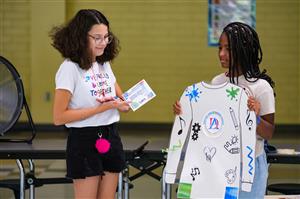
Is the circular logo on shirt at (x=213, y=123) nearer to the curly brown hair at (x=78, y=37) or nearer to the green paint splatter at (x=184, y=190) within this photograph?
the green paint splatter at (x=184, y=190)

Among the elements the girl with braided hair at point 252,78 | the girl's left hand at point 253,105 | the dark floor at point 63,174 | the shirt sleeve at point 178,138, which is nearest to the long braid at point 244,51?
the girl with braided hair at point 252,78

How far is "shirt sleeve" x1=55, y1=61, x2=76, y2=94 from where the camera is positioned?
2.43 m

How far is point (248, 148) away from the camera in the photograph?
7.73 ft

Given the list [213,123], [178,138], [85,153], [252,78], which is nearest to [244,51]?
[252,78]

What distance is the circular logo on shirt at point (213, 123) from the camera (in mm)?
2436

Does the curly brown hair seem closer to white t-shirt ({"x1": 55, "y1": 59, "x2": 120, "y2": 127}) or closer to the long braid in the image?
white t-shirt ({"x1": 55, "y1": 59, "x2": 120, "y2": 127})

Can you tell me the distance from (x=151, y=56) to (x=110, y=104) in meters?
7.26

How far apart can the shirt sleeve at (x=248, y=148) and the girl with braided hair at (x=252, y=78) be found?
0.18 ft

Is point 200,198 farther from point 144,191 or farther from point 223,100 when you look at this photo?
point 144,191

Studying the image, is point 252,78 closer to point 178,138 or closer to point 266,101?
point 266,101

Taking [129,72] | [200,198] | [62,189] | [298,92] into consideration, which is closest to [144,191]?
[62,189]

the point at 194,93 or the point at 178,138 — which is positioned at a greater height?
the point at 194,93

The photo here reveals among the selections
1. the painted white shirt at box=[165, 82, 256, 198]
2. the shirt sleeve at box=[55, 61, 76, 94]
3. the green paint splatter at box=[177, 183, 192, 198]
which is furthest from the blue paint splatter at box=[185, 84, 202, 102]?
the shirt sleeve at box=[55, 61, 76, 94]

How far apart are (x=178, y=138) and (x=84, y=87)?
0.46 m
